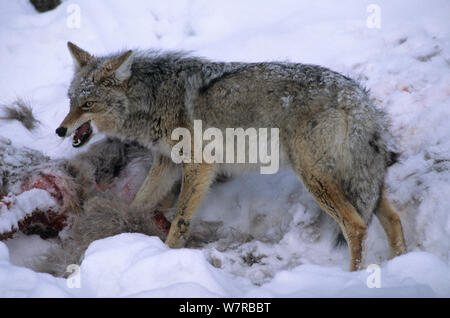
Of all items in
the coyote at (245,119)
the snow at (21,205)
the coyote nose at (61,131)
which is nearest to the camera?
the coyote at (245,119)

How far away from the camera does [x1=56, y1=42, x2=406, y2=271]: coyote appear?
10.5 ft

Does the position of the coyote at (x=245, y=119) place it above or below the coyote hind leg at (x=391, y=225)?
above

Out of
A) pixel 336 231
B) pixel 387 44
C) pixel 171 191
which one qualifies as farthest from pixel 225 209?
pixel 387 44

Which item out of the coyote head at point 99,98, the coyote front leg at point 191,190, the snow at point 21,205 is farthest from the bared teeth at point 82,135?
the coyote front leg at point 191,190

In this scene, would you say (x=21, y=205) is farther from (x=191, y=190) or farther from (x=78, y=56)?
(x=78, y=56)

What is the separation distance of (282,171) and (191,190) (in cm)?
120

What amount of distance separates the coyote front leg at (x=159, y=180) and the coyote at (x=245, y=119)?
12 mm

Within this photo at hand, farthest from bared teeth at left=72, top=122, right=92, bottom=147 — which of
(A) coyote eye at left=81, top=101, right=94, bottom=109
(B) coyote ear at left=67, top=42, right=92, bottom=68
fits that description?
(B) coyote ear at left=67, top=42, right=92, bottom=68

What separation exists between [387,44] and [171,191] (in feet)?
12.5

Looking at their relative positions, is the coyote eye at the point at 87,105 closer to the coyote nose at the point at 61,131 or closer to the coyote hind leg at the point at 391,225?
the coyote nose at the point at 61,131

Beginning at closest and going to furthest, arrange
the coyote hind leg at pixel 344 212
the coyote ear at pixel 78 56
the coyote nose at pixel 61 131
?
the coyote hind leg at pixel 344 212 → the coyote nose at pixel 61 131 → the coyote ear at pixel 78 56

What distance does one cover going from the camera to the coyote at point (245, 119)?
10.5 ft

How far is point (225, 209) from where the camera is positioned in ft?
14.0
